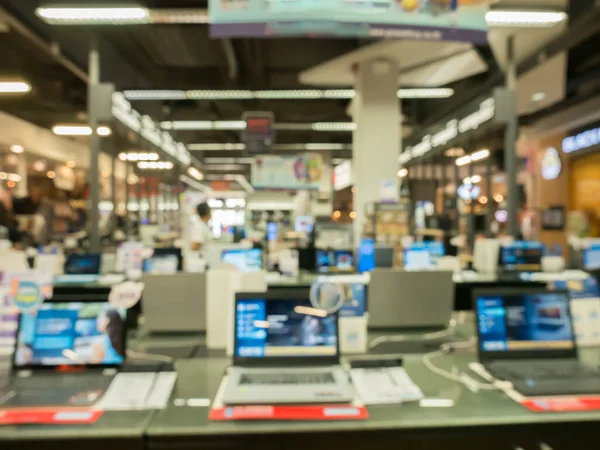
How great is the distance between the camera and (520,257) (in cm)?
509

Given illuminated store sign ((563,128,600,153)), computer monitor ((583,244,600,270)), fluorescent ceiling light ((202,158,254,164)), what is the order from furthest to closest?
fluorescent ceiling light ((202,158,254,164)), illuminated store sign ((563,128,600,153)), computer monitor ((583,244,600,270))

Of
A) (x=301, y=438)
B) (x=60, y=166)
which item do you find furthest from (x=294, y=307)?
(x=60, y=166)

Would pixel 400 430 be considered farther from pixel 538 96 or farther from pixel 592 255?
pixel 538 96

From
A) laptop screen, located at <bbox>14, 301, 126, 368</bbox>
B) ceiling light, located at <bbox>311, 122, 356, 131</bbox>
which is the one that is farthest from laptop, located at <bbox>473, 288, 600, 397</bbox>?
ceiling light, located at <bbox>311, 122, 356, 131</bbox>

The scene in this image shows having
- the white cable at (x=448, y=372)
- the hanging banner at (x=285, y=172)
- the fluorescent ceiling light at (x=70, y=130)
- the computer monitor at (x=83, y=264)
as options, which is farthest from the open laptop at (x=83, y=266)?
the fluorescent ceiling light at (x=70, y=130)

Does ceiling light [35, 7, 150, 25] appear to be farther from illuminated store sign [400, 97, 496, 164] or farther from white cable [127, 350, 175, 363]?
illuminated store sign [400, 97, 496, 164]

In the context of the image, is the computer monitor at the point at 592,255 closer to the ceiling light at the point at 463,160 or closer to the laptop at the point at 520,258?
the laptop at the point at 520,258

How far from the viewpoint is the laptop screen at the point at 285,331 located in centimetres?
219

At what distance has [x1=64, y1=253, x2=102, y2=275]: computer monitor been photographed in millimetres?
5180

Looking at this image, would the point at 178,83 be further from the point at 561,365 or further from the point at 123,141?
the point at 561,365

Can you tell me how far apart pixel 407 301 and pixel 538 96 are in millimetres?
9061

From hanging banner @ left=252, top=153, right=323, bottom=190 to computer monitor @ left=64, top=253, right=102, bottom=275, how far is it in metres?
7.50

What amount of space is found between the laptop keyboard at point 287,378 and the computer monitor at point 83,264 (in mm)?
3704

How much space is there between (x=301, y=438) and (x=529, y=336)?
126 cm
